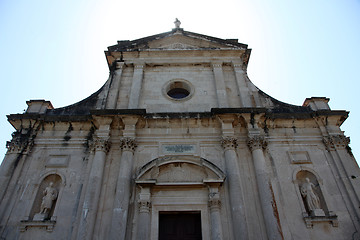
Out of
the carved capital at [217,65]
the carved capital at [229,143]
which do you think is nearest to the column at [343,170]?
the carved capital at [229,143]

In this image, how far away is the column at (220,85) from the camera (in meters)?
12.2

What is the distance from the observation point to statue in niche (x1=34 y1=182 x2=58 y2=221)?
30.8 ft

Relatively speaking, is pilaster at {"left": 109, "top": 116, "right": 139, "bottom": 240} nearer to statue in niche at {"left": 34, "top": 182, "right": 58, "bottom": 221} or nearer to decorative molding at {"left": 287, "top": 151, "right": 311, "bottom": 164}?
statue in niche at {"left": 34, "top": 182, "right": 58, "bottom": 221}

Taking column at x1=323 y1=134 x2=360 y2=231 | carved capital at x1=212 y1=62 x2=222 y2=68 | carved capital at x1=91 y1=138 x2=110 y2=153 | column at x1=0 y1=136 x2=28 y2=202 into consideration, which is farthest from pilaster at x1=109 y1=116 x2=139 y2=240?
column at x1=323 y1=134 x2=360 y2=231

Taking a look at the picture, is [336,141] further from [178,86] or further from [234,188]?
[178,86]

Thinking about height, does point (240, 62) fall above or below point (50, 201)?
above

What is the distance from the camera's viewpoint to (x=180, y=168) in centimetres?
1034

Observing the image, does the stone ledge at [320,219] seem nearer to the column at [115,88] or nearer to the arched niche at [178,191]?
the arched niche at [178,191]

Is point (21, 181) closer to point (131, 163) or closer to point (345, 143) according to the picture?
point (131, 163)

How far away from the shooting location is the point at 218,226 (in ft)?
29.1

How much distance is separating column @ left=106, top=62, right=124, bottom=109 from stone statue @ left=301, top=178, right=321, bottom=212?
829cm

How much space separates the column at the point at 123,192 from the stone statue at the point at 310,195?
6220 millimetres

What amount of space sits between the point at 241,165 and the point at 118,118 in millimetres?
5199

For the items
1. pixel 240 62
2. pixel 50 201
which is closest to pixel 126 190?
pixel 50 201
